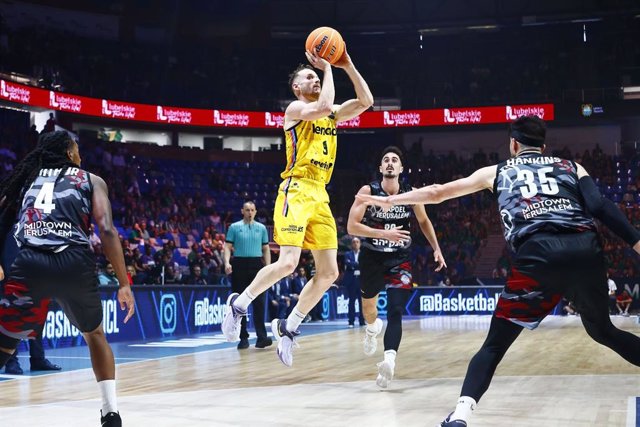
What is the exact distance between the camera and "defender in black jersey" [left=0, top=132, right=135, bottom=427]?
4648mm

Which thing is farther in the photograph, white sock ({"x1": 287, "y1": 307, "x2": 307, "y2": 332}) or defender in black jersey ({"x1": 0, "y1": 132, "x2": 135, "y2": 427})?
white sock ({"x1": 287, "y1": 307, "x2": 307, "y2": 332})

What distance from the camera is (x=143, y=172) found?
30141mm

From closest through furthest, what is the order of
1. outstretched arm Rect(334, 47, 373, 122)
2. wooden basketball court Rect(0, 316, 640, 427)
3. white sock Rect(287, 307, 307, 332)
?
wooden basketball court Rect(0, 316, 640, 427) → outstretched arm Rect(334, 47, 373, 122) → white sock Rect(287, 307, 307, 332)

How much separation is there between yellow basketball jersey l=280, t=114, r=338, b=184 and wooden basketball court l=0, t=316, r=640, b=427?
1.94m

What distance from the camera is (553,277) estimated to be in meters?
4.51

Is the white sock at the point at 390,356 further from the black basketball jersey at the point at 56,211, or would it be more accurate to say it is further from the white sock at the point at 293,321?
the black basketball jersey at the point at 56,211

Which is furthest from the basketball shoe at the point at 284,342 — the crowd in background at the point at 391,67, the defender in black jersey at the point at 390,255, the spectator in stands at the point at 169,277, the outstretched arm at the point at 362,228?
the crowd in background at the point at 391,67

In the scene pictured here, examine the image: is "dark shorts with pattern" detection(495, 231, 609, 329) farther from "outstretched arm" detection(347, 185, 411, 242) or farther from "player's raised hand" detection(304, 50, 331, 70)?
"player's raised hand" detection(304, 50, 331, 70)

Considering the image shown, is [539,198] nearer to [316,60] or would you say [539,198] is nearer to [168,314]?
[316,60]

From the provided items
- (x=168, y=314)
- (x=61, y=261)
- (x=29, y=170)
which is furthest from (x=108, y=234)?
(x=168, y=314)

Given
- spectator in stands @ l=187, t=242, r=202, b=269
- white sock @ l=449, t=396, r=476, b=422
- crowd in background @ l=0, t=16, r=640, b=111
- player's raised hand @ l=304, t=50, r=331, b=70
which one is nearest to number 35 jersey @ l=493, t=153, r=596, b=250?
white sock @ l=449, t=396, r=476, b=422

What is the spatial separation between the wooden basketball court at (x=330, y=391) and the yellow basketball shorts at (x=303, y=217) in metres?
1.34

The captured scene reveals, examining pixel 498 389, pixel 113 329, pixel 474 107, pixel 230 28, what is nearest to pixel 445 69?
pixel 474 107

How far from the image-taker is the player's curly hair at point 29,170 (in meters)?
4.95
